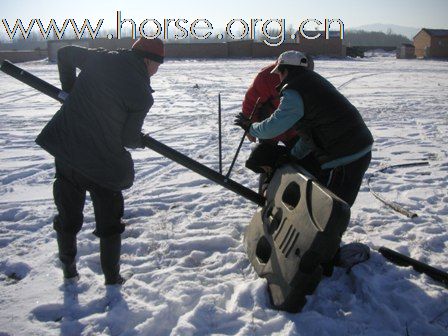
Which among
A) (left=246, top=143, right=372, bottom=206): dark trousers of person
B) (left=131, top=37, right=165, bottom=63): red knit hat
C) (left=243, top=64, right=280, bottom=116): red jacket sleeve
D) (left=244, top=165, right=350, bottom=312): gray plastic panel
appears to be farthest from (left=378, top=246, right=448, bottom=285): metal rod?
(left=131, top=37, right=165, bottom=63): red knit hat

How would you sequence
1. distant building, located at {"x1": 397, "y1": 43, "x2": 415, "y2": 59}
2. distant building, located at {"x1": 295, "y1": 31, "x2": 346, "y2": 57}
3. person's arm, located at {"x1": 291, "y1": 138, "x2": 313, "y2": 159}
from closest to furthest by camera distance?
person's arm, located at {"x1": 291, "y1": 138, "x2": 313, "y2": 159}, distant building, located at {"x1": 295, "y1": 31, "x2": 346, "y2": 57}, distant building, located at {"x1": 397, "y1": 43, "x2": 415, "y2": 59}

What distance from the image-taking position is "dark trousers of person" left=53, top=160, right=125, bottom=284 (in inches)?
106

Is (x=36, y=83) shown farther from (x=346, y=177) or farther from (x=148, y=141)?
(x=346, y=177)

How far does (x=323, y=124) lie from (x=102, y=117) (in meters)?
1.59

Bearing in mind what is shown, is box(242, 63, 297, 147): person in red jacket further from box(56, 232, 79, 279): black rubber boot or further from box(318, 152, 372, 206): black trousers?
box(56, 232, 79, 279): black rubber boot

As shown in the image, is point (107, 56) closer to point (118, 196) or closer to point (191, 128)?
point (118, 196)

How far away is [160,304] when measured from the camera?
281 centimetres

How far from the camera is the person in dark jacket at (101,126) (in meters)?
2.52

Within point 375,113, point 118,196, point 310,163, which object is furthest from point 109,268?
point 375,113

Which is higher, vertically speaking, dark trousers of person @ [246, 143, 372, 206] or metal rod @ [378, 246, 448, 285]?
dark trousers of person @ [246, 143, 372, 206]

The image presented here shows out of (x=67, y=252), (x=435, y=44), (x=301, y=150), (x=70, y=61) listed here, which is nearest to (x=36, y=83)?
(x=70, y=61)

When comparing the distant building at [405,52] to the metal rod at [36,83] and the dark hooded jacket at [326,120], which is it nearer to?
the dark hooded jacket at [326,120]

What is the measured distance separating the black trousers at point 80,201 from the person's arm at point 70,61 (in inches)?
24.6

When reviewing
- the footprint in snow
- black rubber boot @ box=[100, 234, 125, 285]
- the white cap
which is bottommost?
the footprint in snow
